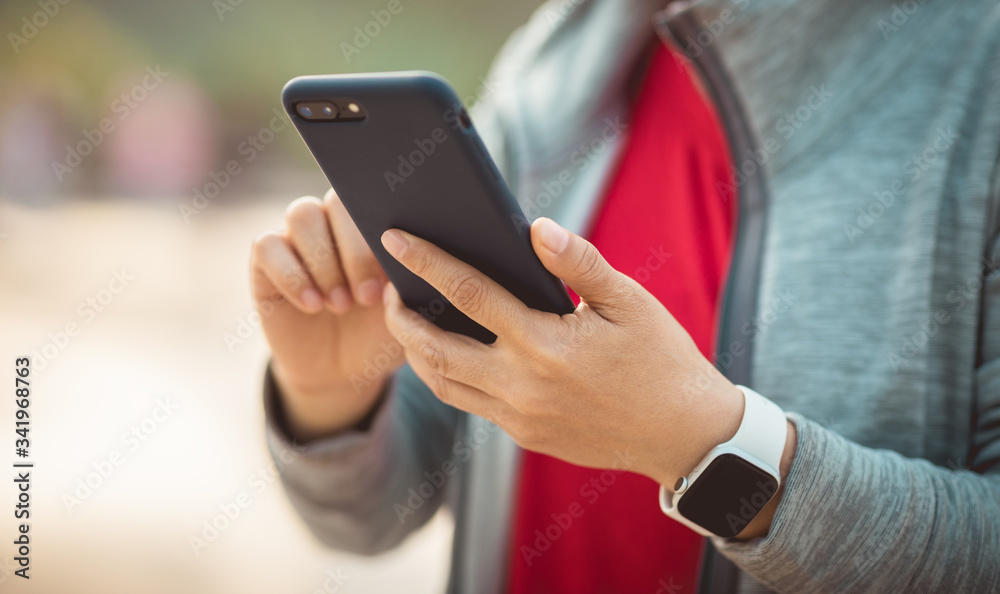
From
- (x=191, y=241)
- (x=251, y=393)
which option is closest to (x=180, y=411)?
(x=251, y=393)

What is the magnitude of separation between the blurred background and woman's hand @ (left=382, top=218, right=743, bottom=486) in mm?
663

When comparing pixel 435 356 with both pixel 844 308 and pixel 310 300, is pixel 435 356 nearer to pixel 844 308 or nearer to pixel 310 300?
pixel 310 300

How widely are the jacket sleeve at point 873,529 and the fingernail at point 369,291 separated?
63 centimetres

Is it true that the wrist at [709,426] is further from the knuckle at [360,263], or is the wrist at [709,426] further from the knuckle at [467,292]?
the knuckle at [360,263]

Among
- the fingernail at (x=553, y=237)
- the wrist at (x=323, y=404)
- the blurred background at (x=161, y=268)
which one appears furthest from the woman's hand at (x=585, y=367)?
the blurred background at (x=161, y=268)

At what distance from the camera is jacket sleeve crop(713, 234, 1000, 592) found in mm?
750

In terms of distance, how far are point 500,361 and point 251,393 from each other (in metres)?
3.11

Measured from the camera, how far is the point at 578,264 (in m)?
0.67

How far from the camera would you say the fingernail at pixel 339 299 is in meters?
0.96

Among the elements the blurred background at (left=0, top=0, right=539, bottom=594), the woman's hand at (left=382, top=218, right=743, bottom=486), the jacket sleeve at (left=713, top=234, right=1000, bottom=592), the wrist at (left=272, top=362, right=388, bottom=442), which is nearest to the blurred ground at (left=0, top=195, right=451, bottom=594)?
the blurred background at (left=0, top=0, right=539, bottom=594)

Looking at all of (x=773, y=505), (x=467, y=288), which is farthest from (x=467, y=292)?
(x=773, y=505)

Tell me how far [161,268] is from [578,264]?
6.02 meters

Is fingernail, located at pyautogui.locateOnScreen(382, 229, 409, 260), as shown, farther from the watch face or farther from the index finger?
the watch face

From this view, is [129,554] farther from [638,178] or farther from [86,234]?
[86,234]
